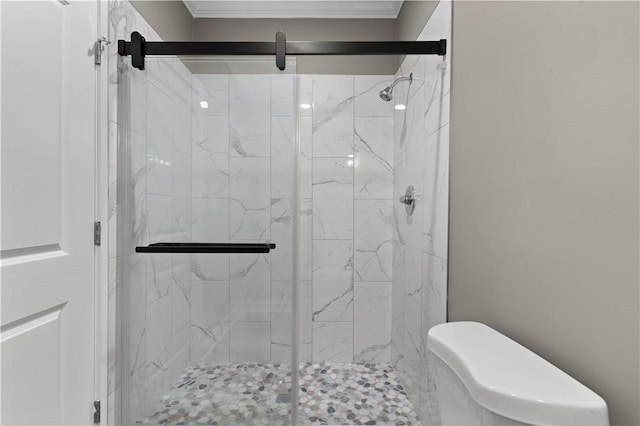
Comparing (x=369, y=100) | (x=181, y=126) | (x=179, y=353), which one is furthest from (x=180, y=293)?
(x=369, y=100)

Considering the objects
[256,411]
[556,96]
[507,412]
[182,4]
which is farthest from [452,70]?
[182,4]

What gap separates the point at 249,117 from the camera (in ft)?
5.06

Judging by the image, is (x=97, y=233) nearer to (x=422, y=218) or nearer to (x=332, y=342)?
(x=422, y=218)

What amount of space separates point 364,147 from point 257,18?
4.34ft

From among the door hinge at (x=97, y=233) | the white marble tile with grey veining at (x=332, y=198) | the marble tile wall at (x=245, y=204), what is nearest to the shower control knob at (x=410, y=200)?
the white marble tile with grey veining at (x=332, y=198)

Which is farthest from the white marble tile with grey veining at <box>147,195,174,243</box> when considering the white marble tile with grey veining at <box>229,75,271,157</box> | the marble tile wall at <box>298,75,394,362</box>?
the marble tile wall at <box>298,75,394,362</box>

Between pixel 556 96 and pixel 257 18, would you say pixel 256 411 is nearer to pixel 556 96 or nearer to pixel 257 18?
pixel 556 96

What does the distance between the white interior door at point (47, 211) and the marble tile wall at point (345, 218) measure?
58.3 inches

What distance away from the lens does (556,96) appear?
0.91 metres

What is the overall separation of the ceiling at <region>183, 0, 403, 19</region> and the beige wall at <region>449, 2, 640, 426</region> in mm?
1453

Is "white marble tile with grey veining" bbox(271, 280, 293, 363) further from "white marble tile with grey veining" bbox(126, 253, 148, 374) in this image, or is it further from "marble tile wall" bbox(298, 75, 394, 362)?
"marble tile wall" bbox(298, 75, 394, 362)

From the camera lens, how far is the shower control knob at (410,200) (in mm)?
2130

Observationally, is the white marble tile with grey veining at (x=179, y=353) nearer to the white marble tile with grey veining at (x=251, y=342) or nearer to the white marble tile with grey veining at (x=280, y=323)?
the white marble tile with grey veining at (x=251, y=342)

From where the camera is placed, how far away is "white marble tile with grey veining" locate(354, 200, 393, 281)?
2.68 meters
